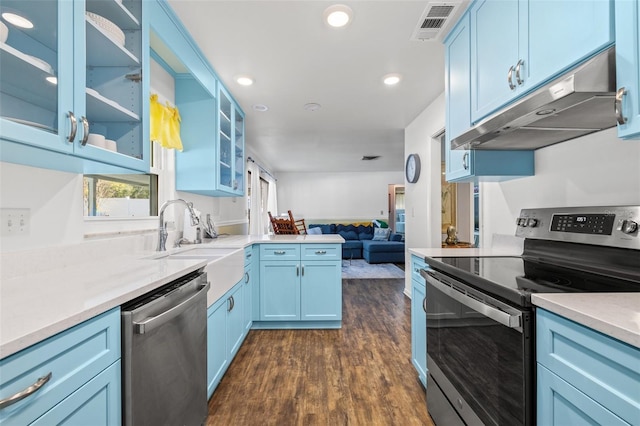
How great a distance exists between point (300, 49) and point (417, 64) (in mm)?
990

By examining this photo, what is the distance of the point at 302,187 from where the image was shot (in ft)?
29.4

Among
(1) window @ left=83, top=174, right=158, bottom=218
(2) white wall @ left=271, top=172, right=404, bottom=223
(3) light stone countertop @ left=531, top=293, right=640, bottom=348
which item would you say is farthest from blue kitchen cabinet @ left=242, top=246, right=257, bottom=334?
(2) white wall @ left=271, top=172, right=404, bottom=223

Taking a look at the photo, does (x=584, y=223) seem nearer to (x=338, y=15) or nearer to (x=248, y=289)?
(x=338, y=15)

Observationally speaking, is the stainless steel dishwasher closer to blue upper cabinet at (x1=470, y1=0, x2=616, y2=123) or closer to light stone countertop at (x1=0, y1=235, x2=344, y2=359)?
light stone countertop at (x1=0, y1=235, x2=344, y2=359)

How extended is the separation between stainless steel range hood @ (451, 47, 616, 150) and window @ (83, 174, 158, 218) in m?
2.05

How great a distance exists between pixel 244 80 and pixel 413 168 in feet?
8.00

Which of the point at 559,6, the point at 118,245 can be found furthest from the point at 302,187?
the point at 559,6

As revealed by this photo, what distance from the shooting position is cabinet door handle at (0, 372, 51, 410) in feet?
1.93

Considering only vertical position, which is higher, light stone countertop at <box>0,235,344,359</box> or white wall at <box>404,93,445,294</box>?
white wall at <box>404,93,445,294</box>

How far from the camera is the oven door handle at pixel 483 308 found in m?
0.96

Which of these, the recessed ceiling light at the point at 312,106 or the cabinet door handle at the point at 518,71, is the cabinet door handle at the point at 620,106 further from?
the recessed ceiling light at the point at 312,106

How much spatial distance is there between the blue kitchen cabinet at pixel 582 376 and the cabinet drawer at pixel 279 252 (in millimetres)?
2249

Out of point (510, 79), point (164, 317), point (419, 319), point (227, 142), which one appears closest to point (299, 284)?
point (419, 319)

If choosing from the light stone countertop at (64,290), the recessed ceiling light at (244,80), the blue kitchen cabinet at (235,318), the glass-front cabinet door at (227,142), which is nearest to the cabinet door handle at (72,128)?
the light stone countertop at (64,290)
